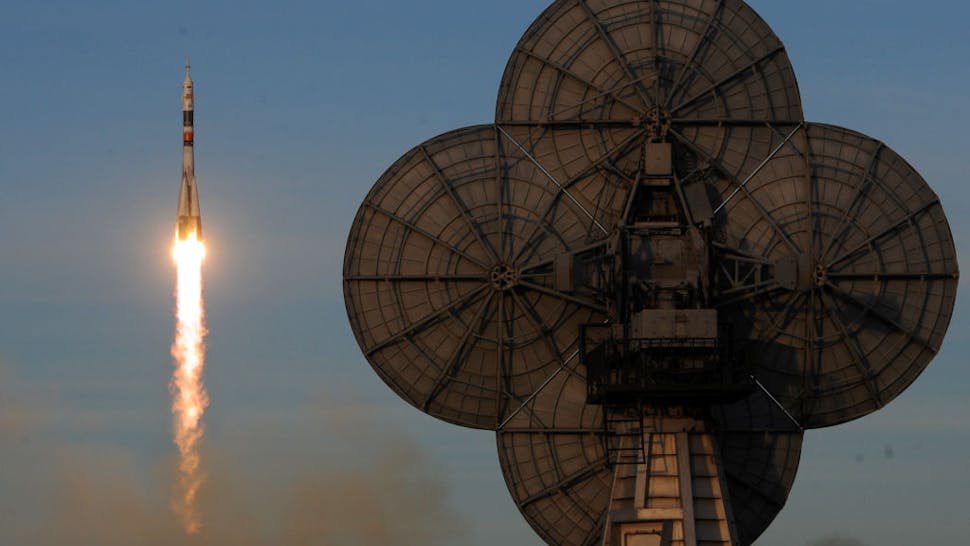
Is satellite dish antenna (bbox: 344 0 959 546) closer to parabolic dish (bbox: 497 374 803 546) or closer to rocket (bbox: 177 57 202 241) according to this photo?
parabolic dish (bbox: 497 374 803 546)

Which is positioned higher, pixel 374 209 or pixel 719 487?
pixel 374 209

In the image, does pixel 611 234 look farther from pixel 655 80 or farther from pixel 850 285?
pixel 850 285

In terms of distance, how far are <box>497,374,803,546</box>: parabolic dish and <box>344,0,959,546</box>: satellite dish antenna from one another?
3.4 inches

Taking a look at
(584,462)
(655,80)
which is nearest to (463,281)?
(584,462)

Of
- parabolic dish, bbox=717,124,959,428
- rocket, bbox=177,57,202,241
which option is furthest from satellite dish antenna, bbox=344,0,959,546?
rocket, bbox=177,57,202,241

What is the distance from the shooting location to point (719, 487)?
9350 cm

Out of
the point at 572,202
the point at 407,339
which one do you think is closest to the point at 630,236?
the point at 572,202

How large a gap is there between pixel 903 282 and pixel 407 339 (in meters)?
21.2

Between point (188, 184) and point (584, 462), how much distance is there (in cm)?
3889

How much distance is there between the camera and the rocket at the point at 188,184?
127 meters

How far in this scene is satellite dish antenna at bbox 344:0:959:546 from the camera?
96.9 metres

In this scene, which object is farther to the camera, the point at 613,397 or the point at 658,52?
the point at 658,52

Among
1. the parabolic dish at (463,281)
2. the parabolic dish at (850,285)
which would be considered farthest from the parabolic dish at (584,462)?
the parabolic dish at (850,285)

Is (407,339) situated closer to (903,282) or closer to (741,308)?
(741,308)
